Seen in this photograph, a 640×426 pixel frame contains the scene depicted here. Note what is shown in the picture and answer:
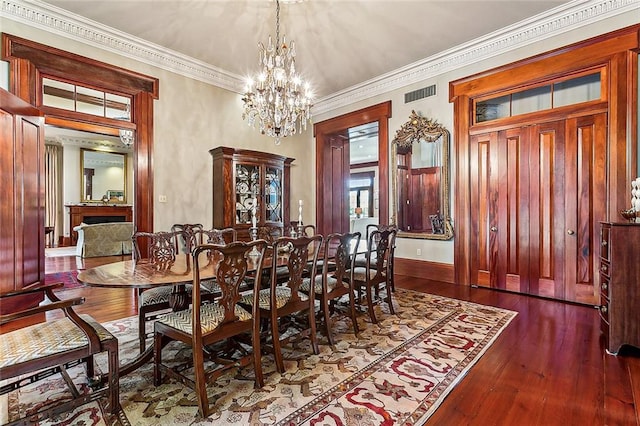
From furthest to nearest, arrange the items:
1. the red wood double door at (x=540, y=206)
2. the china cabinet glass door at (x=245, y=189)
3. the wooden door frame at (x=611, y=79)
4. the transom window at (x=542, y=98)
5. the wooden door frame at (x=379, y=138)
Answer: the wooden door frame at (x=379, y=138) < the china cabinet glass door at (x=245, y=189) < the transom window at (x=542, y=98) < the red wood double door at (x=540, y=206) < the wooden door frame at (x=611, y=79)

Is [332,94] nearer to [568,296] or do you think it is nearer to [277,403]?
[568,296]

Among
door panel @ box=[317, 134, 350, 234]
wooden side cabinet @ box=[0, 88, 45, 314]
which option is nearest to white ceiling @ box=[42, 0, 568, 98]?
wooden side cabinet @ box=[0, 88, 45, 314]

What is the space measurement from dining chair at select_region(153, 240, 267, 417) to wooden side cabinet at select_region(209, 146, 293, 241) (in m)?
2.99

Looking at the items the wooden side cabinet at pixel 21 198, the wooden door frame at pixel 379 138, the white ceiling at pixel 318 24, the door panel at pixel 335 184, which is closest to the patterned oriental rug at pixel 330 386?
the wooden side cabinet at pixel 21 198

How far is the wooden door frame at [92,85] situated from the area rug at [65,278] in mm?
1330

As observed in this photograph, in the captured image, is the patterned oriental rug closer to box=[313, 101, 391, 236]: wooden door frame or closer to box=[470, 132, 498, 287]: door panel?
box=[470, 132, 498, 287]: door panel

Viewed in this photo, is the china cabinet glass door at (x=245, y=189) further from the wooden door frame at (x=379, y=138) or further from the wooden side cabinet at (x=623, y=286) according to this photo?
the wooden side cabinet at (x=623, y=286)

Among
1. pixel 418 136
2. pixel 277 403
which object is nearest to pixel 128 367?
pixel 277 403

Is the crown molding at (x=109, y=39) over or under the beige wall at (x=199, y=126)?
over

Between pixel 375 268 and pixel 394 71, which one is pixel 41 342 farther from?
pixel 394 71

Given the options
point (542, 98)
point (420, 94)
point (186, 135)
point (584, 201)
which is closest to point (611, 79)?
point (542, 98)

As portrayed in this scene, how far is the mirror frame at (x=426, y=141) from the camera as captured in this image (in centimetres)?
476

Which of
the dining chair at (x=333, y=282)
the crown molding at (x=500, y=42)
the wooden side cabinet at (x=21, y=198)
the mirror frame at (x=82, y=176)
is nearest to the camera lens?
the dining chair at (x=333, y=282)

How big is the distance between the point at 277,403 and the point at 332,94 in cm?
561
